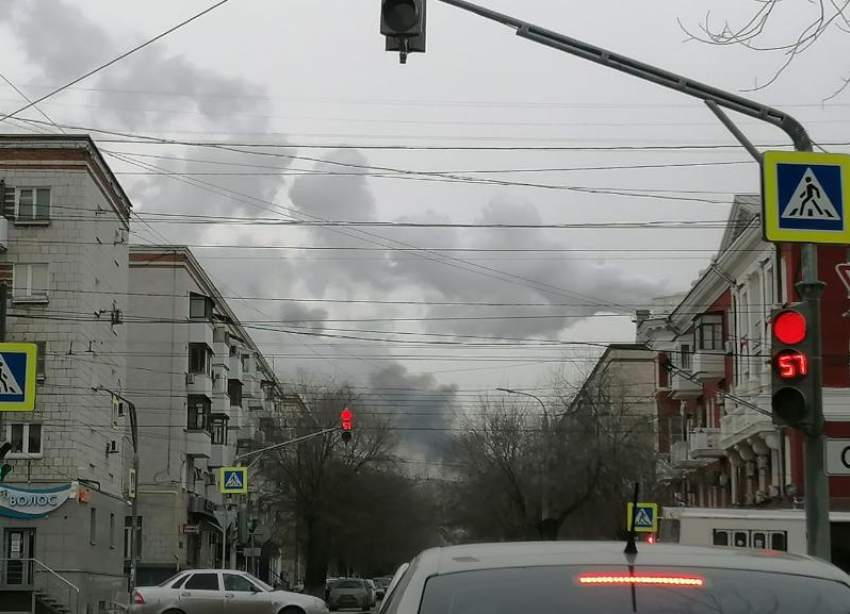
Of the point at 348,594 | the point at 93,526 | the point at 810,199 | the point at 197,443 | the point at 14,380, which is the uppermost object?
the point at 810,199

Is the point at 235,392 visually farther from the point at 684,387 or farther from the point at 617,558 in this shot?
the point at 617,558

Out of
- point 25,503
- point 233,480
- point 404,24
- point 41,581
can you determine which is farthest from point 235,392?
point 404,24

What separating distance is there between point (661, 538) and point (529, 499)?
34.2 meters

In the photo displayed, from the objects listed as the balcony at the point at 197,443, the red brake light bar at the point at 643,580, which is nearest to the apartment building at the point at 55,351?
the balcony at the point at 197,443

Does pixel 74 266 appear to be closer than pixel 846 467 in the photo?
No

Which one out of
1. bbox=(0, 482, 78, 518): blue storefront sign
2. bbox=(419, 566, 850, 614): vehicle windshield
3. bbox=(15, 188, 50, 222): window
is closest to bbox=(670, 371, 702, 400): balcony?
bbox=(0, 482, 78, 518): blue storefront sign

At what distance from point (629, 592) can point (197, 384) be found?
71.6 metres

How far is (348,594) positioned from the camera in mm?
59594

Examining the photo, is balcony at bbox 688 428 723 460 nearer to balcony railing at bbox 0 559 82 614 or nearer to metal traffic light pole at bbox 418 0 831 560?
balcony railing at bbox 0 559 82 614

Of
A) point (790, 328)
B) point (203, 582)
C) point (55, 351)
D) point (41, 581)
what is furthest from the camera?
point (55, 351)

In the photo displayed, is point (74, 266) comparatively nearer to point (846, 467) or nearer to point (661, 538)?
point (661, 538)

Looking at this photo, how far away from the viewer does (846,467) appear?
13.7m

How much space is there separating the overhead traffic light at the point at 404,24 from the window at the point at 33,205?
4109cm

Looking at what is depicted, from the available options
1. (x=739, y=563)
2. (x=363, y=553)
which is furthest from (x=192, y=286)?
(x=739, y=563)
